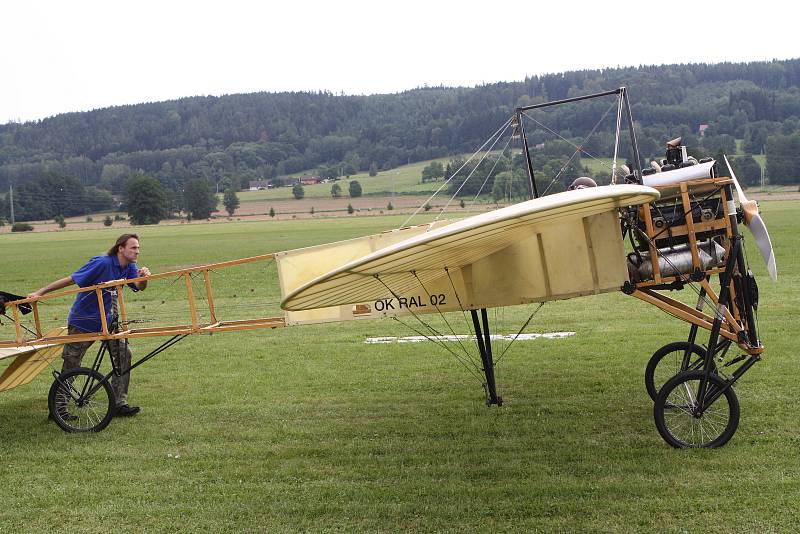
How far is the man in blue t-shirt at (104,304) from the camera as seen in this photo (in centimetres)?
967

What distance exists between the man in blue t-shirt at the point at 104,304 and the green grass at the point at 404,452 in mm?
511

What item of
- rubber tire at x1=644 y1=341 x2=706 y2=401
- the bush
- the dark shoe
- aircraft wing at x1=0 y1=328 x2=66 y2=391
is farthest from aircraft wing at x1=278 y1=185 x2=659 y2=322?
the bush

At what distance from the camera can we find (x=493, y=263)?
27.2 feet

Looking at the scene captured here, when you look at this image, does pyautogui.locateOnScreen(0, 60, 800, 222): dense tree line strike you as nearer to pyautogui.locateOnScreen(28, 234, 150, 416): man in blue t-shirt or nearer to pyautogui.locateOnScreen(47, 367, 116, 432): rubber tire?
pyautogui.locateOnScreen(28, 234, 150, 416): man in blue t-shirt

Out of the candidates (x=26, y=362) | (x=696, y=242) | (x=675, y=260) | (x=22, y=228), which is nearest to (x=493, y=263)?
(x=675, y=260)

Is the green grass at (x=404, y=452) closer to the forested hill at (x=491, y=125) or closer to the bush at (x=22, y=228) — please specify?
the forested hill at (x=491, y=125)

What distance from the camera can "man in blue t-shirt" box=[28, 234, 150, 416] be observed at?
9.67 meters

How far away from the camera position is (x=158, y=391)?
11.0 meters

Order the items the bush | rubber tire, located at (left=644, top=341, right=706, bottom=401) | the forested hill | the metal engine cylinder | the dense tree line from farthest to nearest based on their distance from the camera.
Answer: the bush, the forested hill, the dense tree line, rubber tire, located at (left=644, top=341, right=706, bottom=401), the metal engine cylinder

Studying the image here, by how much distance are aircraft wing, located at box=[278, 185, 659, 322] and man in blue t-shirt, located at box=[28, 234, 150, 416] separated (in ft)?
7.17

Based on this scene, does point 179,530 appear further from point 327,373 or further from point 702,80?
point 702,80

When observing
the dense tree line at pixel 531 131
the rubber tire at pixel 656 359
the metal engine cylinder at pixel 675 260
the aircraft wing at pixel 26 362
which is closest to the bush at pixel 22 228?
the dense tree line at pixel 531 131

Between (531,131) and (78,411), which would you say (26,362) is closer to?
(78,411)

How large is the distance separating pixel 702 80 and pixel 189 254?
349 feet
